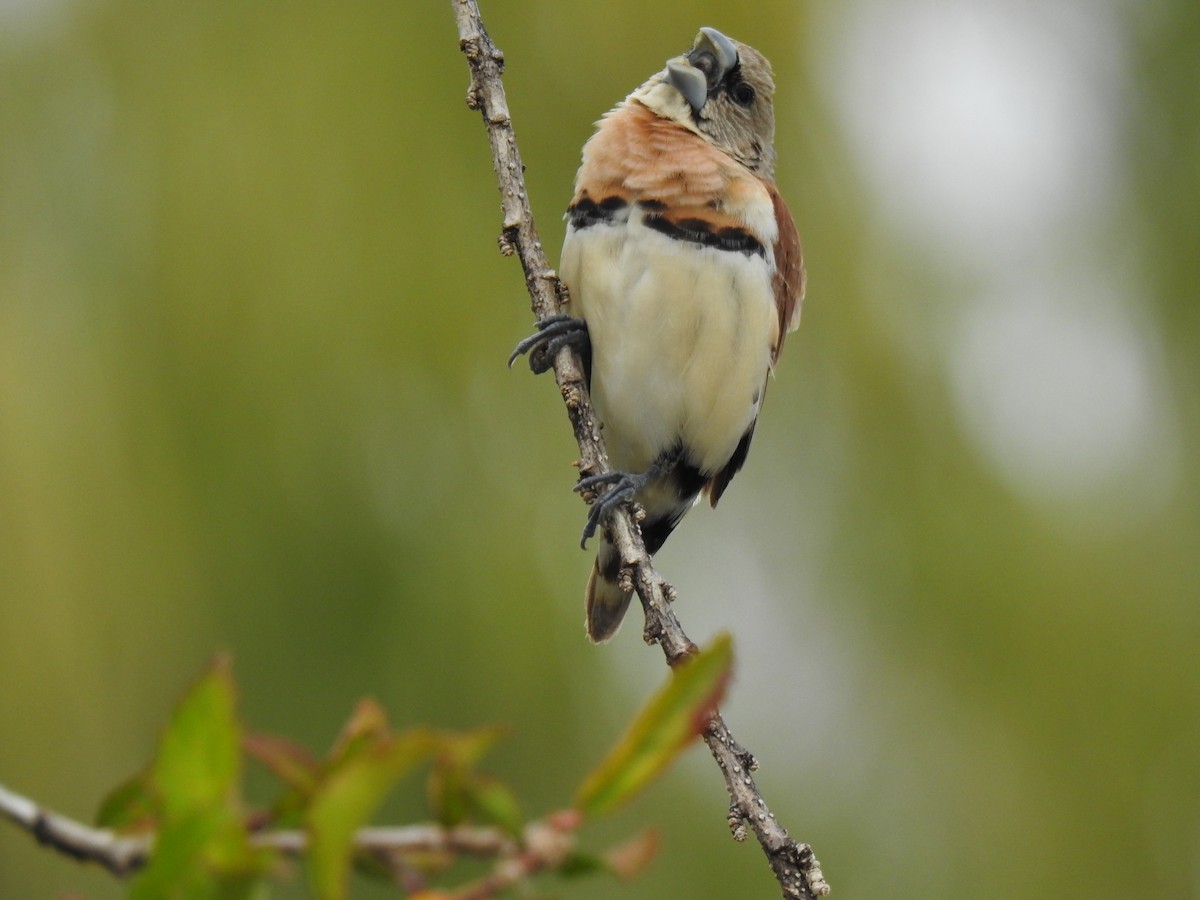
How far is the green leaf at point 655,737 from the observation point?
0.86 meters

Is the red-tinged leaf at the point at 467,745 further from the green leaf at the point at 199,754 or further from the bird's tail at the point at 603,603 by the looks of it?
the bird's tail at the point at 603,603

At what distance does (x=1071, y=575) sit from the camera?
5.66 m

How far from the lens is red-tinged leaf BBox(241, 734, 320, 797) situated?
892 millimetres

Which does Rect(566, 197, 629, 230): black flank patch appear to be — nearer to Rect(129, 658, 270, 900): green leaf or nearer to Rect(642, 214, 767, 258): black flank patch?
Rect(642, 214, 767, 258): black flank patch

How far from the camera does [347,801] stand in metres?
0.85

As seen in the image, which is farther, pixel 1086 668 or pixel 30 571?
pixel 1086 668

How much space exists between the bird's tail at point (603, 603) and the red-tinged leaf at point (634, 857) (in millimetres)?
2770

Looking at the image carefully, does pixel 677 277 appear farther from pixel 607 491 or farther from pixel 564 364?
pixel 607 491

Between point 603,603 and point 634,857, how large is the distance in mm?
2843

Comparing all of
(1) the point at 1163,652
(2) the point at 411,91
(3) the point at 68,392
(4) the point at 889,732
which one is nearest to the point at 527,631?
(4) the point at 889,732

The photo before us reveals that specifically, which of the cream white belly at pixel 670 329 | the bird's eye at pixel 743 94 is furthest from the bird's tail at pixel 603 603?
the bird's eye at pixel 743 94

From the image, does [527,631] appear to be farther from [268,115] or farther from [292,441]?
[268,115]

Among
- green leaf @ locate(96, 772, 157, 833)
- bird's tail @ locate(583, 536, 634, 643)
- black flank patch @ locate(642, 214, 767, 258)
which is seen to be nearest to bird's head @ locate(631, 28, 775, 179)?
black flank patch @ locate(642, 214, 767, 258)

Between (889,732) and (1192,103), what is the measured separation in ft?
12.7
